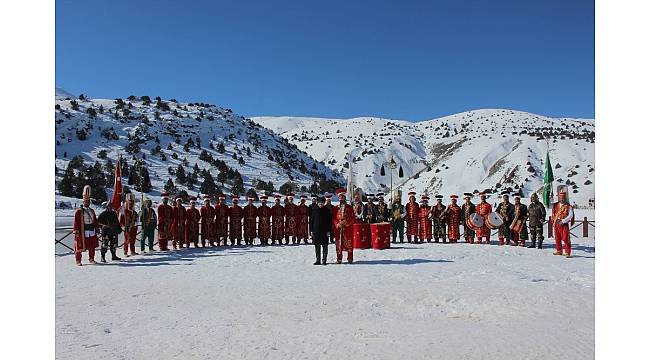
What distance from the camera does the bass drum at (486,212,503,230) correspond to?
46.9ft

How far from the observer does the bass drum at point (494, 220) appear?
46.9 feet

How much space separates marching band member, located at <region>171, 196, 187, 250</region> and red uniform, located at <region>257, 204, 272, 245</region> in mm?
2110

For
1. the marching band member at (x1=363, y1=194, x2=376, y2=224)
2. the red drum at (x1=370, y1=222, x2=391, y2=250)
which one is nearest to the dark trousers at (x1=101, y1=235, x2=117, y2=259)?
the red drum at (x1=370, y1=222, x2=391, y2=250)

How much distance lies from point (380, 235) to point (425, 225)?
2.89 m

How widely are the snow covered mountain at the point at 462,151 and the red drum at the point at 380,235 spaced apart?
2219 centimetres

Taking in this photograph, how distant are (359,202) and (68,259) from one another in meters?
7.27

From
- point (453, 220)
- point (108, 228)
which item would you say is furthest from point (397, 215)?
point (108, 228)

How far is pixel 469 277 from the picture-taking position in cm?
870

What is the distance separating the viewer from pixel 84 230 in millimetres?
10805

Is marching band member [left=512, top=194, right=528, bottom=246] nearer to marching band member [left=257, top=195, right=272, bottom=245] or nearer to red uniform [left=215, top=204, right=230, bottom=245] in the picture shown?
marching band member [left=257, top=195, right=272, bottom=245]

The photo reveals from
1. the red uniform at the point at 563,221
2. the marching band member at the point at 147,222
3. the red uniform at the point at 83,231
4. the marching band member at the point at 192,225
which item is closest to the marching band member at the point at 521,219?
the red uniform at the point at 563,221

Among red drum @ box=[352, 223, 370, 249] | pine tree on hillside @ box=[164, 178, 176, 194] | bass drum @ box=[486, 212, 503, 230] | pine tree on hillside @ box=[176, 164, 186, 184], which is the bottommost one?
red drum @ box=[352, 223, 370, 249]

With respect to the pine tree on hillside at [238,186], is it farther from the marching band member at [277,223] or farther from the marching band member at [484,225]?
the marching band member at [484,225]
